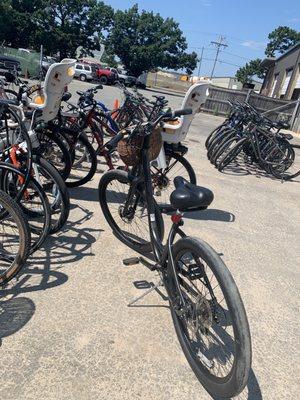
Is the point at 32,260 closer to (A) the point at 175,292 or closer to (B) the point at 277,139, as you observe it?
(A) the point at 175,292

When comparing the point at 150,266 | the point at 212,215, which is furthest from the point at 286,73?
the point at 150,266

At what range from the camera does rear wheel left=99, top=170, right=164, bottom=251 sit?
3.67m

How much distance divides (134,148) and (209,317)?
1633mm

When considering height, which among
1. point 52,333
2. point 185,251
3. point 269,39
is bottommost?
point 52,333

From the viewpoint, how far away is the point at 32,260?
134 inches

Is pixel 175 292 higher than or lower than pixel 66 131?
lower

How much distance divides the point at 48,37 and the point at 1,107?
49428mm

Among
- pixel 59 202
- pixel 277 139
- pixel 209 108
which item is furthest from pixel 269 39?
pixel 59 202

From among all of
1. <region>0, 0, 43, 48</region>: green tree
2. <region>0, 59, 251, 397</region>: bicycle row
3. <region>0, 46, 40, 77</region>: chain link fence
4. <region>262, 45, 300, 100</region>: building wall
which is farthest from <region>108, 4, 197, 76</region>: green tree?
<region>0, 59, 251, 397</region>: bicycle row

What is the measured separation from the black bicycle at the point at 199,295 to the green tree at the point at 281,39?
74642mm

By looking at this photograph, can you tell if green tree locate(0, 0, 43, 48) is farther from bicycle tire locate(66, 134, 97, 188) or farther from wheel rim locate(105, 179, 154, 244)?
wheel rim locate(105, 179, 154, 244)

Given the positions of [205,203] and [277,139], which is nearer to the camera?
[205,203]

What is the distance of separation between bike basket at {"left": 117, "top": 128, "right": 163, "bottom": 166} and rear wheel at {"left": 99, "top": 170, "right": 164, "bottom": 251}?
189mm

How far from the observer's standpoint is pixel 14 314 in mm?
2746
